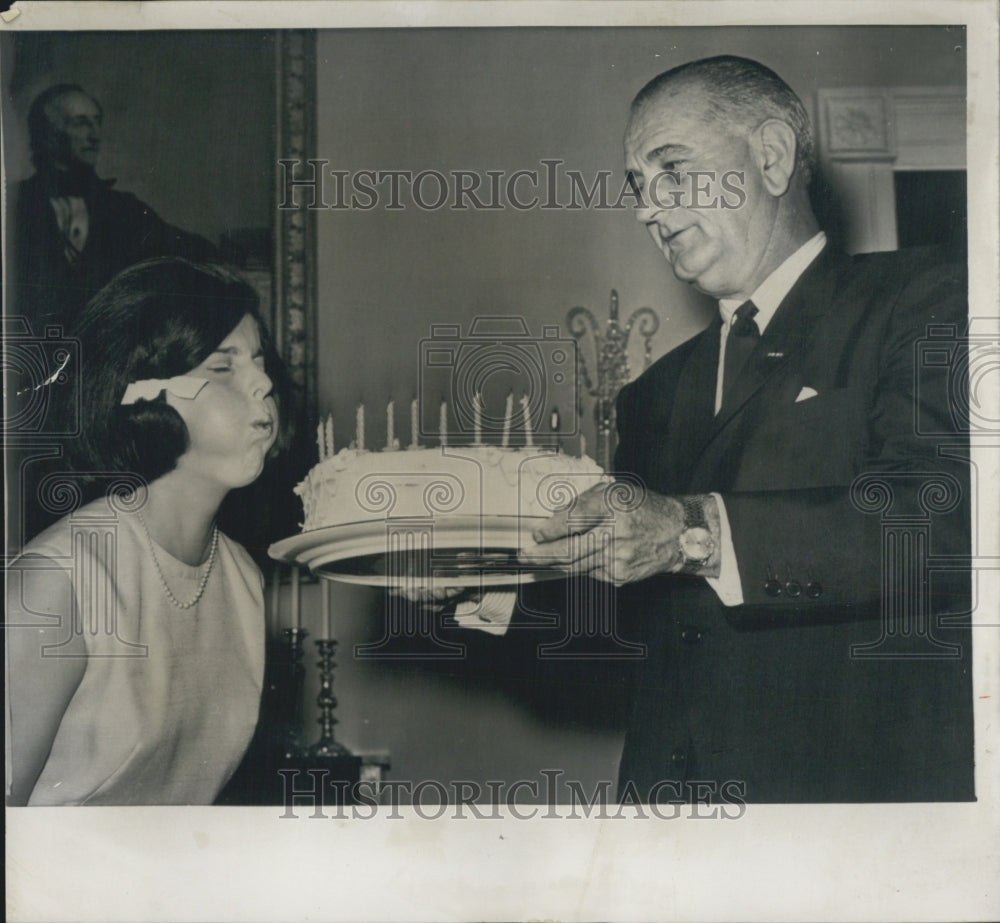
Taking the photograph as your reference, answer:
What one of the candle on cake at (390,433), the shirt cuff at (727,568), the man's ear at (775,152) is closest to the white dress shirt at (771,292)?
the man's ear at (775,152)

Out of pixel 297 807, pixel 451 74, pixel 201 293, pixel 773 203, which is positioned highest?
pixel 451 74

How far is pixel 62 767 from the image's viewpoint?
2.50 metres

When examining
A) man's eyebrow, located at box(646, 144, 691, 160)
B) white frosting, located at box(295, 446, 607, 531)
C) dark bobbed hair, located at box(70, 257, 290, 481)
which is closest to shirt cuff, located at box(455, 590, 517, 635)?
white frosting, located at box(295, 446, 607, 531)

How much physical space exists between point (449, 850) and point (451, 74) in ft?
5.99

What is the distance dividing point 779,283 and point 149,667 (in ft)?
5.64

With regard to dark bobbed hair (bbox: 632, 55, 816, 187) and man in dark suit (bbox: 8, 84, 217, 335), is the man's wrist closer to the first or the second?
dark bobbed hair (bbox: 632, 55, 816, 187)

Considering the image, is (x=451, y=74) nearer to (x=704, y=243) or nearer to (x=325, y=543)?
(x=704, y=243)

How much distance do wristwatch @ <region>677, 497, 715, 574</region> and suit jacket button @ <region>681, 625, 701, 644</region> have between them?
130 millimetres

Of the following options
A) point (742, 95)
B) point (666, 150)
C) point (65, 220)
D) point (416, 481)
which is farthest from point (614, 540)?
point (65, 220)

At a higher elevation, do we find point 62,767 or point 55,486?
point 55,486

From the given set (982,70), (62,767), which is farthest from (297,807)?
(982,70)

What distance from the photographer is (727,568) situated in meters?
2.42

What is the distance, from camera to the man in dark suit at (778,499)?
8.02ft

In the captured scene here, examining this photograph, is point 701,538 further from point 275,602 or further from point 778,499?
point 275,602
